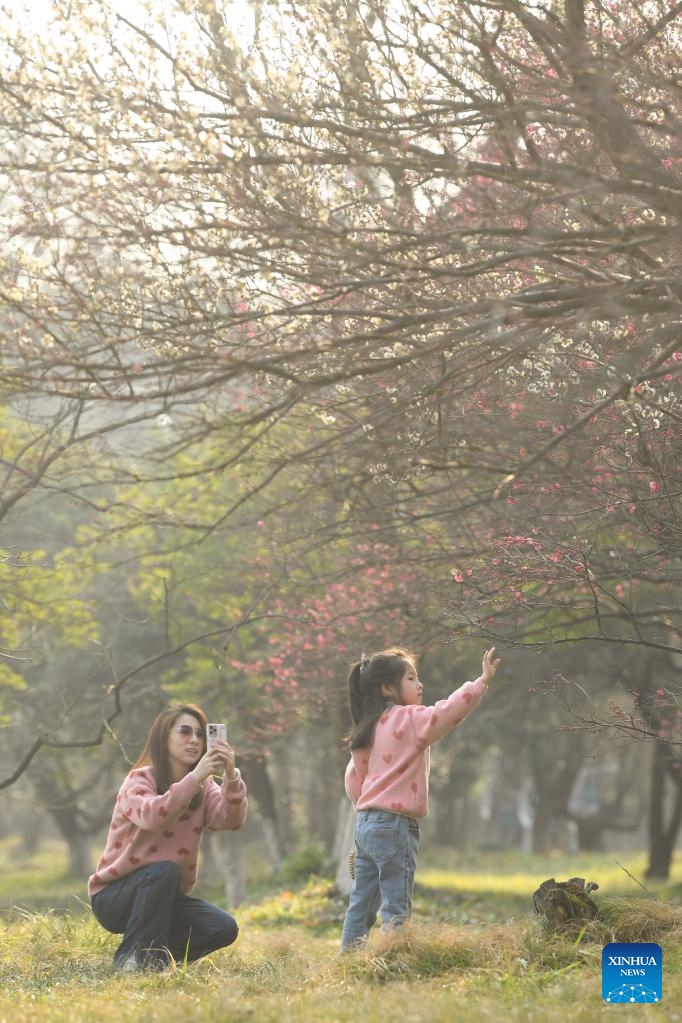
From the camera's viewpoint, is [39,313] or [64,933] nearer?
[39,313]

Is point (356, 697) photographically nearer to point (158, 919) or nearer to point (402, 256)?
point (158, 919)

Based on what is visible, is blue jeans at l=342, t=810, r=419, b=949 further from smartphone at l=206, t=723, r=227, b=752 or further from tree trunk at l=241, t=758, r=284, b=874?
tree trunk at l=241, t=758, r=284, b=874

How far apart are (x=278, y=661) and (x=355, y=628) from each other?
233 centimetres

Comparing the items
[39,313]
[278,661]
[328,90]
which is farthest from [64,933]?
[278,661]

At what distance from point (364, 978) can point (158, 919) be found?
134 cm

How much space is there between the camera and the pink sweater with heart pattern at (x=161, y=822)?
271 inches

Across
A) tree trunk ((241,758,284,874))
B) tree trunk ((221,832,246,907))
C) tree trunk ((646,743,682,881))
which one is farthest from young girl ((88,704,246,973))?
tree trunk ((646,743,682,881))

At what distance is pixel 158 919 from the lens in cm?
684

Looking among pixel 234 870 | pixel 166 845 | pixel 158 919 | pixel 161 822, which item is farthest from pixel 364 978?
pixel 234 870

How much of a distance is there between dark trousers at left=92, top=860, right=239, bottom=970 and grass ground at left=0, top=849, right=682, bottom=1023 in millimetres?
166

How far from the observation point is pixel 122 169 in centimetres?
630

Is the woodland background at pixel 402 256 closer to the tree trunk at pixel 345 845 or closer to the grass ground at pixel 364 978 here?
the grass ground at pixel 364 978

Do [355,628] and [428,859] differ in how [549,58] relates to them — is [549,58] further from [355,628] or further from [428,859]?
[428,859]

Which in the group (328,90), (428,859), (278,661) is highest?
Result: (328,90)
